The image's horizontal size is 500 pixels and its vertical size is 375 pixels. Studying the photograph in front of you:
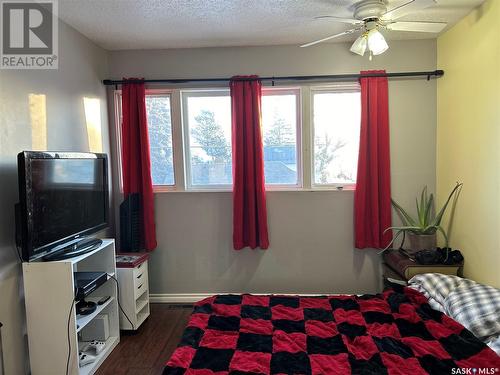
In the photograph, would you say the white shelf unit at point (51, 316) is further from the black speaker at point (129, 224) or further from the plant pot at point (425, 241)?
the plant pot at point (425, 241)

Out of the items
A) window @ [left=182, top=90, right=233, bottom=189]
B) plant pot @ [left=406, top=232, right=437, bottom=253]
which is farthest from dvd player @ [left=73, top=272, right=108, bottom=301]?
plant pot @ [left=406, top=232, right=437, bottom=253]

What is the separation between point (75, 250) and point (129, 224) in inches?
32.7

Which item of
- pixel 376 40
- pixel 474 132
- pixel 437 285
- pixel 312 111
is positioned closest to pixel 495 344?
pixel 437 285

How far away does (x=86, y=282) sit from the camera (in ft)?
7.09

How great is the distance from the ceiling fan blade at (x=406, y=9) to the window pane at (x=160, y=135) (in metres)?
2.08

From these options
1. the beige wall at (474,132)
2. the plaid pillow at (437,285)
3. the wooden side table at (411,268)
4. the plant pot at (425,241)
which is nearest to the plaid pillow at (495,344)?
the plaid pillow at (437,285)

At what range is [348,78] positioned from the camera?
9.92 feet

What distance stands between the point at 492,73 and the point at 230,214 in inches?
95.3

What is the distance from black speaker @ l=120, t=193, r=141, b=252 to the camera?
9.74 ft

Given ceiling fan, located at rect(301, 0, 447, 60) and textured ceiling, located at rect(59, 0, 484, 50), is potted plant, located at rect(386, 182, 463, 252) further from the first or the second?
textured ceiling, located at rect(59, 0, 484, 50)

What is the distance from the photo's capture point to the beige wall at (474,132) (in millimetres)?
2297

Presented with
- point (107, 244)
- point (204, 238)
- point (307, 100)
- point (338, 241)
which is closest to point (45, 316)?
point (107, 244)

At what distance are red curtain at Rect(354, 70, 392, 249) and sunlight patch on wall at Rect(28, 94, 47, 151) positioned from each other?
260 centimetres

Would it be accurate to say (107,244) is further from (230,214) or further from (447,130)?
(447,130)
